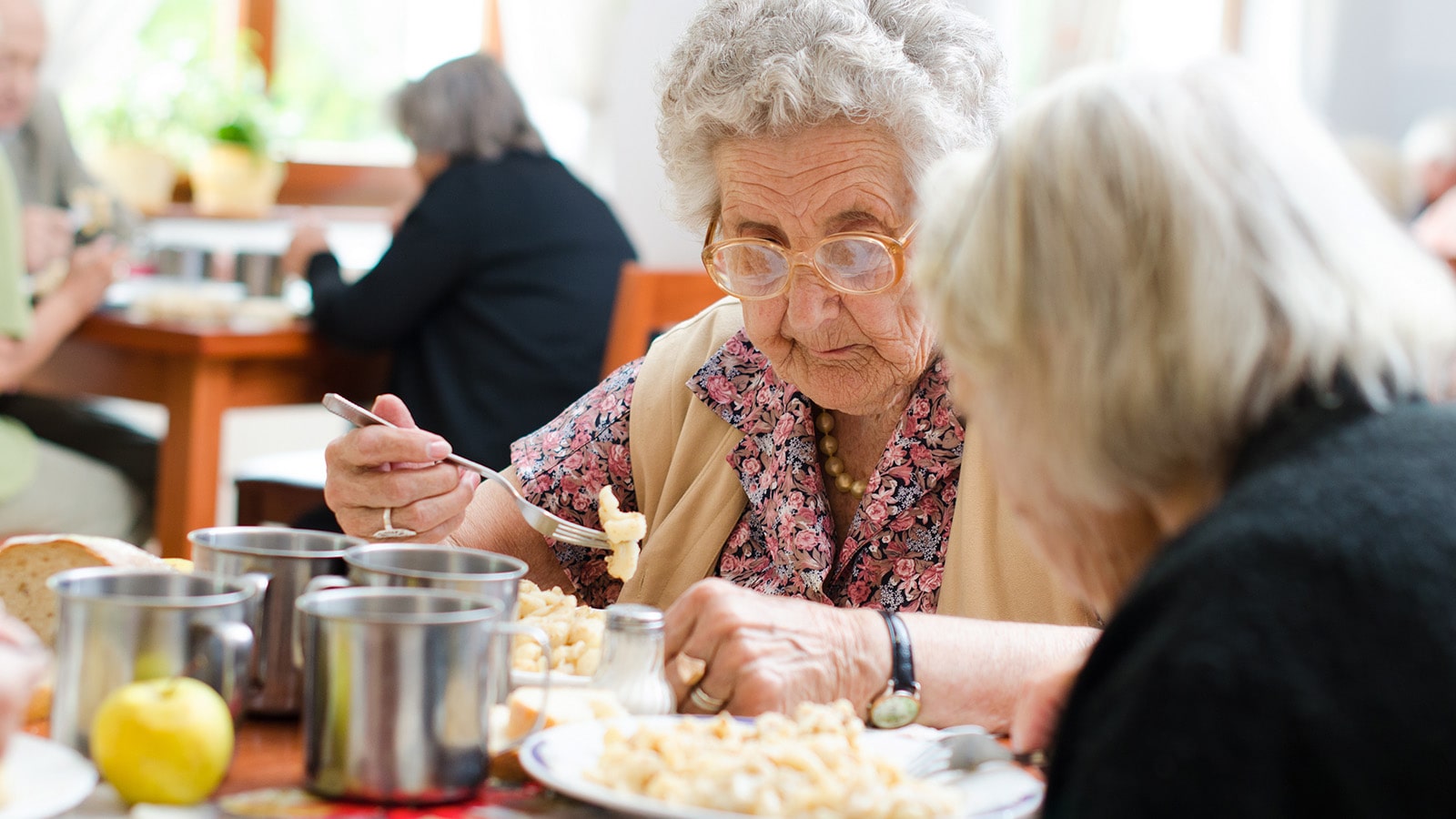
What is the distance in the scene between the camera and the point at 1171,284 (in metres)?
0.76

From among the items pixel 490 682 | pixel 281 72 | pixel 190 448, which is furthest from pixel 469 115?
pixel 490 682

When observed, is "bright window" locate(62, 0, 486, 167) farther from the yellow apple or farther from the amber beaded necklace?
the yellow apple

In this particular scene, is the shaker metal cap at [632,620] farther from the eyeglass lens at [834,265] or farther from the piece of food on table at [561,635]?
the eyeglass lens at [834,265]

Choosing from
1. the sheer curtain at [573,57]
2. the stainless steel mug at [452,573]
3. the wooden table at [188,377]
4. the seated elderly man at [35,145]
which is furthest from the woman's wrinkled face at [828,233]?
the sheer curtain at [573,57]

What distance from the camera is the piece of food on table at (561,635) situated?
3.76 feet

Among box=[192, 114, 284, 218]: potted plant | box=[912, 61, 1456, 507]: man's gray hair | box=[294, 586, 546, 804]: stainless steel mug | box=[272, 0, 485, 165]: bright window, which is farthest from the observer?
box=[272, 0, 485, 165]: bright window

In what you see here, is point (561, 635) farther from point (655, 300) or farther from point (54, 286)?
point (54, 286)

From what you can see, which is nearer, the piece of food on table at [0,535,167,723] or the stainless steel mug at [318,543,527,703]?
the stainless steel mug at [318,543,527,703]

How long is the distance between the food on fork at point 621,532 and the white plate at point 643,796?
0.41 metres

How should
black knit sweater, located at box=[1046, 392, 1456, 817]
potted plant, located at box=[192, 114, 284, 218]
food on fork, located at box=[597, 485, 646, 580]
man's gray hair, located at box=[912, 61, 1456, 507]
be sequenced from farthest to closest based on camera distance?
1. potted plant, located at box=[192, 114, 284, 218]
2. food on fork, located at box=[597, 485, 646, 580]
3. man's gray hair, located at box=[912, 61, 1456, 507]
4. black knit sweater, located at box=[1046, 392, 1456, 817]

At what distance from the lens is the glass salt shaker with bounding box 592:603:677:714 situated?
104cm

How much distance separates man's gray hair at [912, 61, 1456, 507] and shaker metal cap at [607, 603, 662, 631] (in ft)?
1.05

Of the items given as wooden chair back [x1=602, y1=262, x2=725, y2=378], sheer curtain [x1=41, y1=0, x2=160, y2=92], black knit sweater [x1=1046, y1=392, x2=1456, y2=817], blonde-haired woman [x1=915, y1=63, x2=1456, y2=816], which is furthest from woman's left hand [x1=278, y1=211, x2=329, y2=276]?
black knit sweater [x1=1046, y1=392, x2=1456, y2=817]

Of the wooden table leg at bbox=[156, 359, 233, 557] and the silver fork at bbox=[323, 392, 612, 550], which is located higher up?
the silver fork at bbox=[323, 392, 612, 550]
